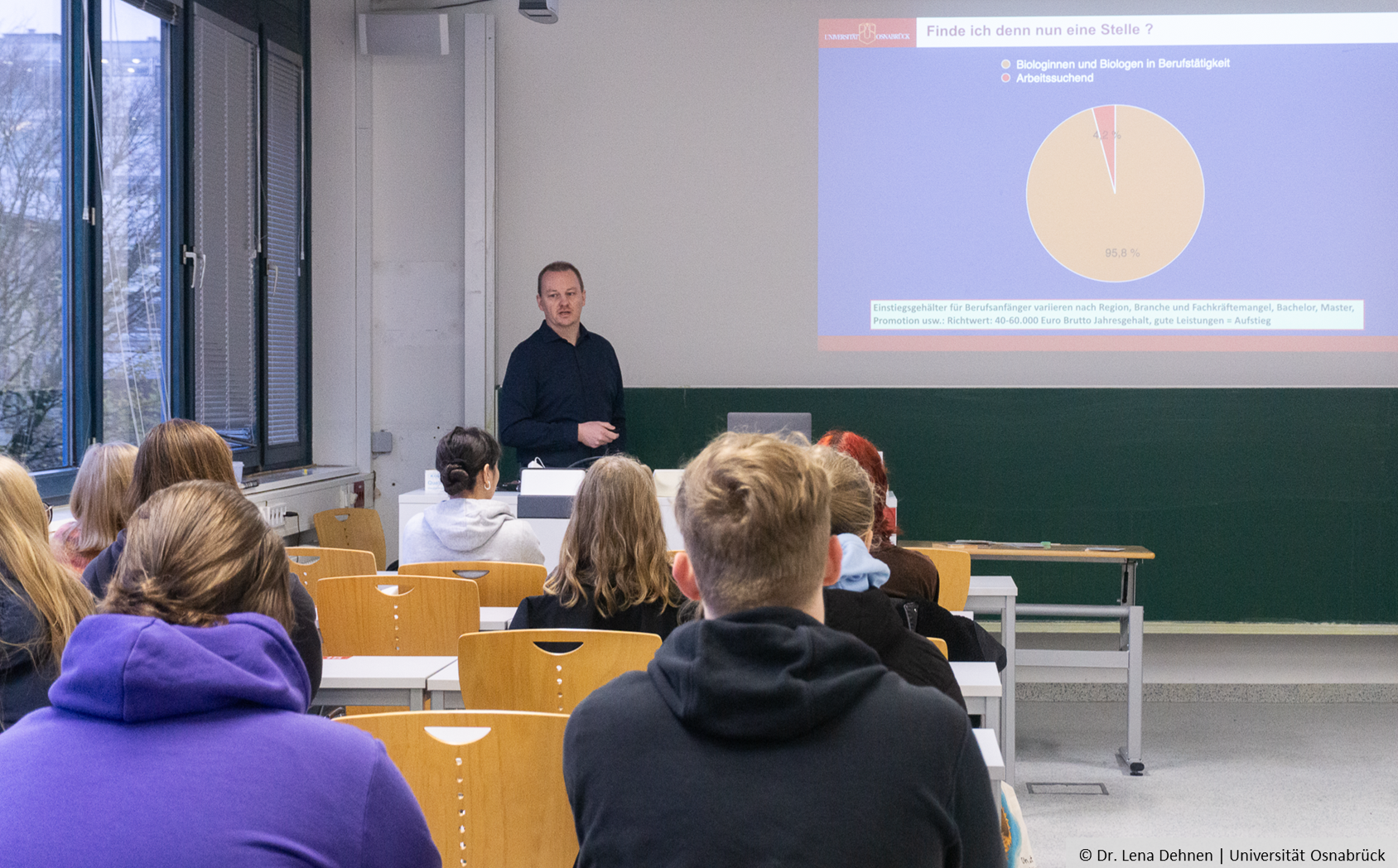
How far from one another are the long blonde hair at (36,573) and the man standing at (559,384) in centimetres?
306

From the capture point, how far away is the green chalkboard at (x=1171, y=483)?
5023 millimetres

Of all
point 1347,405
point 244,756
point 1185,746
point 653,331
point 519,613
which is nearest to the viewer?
point 244,756

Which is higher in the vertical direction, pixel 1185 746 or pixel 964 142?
pixel 964 142

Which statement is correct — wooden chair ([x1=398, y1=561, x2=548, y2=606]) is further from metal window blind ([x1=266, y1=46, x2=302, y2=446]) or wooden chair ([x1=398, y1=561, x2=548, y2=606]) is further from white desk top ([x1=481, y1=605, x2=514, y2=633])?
metal window blind ([x1=266, y1=46, x2=302, y2=446])

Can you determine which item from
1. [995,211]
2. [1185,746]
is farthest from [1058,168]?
[1185,746]

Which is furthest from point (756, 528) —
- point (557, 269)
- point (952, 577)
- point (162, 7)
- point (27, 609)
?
point (162, 7)

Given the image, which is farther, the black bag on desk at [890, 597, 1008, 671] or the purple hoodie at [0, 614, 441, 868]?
the black bag on desk at [890, 597, 1008, 671]

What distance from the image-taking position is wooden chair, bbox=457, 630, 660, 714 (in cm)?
207

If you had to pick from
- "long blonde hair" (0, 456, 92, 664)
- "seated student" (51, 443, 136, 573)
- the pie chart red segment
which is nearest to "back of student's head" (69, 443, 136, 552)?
"seated student" (51, 443, 136, 573)

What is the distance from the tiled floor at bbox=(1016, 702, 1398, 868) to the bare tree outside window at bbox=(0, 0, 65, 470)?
3.44 m

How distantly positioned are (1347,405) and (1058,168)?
1604mm

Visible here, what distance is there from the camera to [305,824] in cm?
104

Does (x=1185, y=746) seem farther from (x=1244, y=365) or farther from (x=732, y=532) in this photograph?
(x=732, y=532)

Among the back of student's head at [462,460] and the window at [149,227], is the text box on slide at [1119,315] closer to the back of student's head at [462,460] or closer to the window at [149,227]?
the back of student's head at [462,460]
